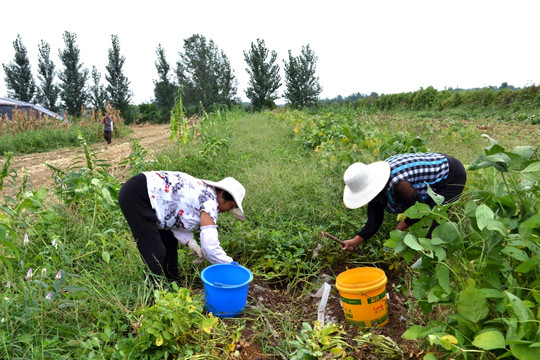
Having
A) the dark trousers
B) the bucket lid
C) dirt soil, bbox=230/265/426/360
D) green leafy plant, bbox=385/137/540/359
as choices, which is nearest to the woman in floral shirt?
dirt soil, bbox=230/265/426/360

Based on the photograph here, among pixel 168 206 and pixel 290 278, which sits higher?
pixel 168 206

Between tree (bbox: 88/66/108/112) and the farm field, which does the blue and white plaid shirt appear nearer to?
the farm field

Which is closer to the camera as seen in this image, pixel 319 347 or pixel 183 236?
pixel 319 347

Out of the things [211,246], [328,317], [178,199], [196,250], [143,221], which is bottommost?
[328,317]

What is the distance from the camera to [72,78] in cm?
2728

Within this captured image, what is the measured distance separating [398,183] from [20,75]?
31.2m

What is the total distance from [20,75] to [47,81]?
164 centimetres

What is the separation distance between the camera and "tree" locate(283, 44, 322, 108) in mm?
31672

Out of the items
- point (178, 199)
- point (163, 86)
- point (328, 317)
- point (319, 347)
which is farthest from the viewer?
point (163, 86)

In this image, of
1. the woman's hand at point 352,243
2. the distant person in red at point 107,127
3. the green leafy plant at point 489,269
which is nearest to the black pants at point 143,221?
the woman's hand at point 352,243

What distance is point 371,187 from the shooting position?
8.25ft

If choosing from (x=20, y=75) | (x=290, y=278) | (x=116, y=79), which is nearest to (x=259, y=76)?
(x=116, y=79)

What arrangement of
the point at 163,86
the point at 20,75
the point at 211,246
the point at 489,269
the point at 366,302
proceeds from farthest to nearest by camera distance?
the point at 163,86 < the point at 20,75 < the point at 211,246 < the point at 366,302 < the point at 489,269

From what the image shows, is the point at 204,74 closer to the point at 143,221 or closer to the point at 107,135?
the point at 107,135
